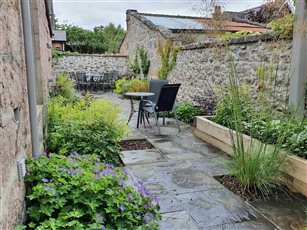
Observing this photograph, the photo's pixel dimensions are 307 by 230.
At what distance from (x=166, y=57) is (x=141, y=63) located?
9.65 ft

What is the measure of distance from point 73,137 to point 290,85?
10.2ft

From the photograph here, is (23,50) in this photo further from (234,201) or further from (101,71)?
(101,71)

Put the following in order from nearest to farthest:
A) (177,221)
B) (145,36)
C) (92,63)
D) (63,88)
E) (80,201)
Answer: (80,201)
(177,221)
(63,88)
(145,36)
(92,63)

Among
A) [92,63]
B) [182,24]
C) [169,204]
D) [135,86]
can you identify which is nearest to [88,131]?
[169,204]

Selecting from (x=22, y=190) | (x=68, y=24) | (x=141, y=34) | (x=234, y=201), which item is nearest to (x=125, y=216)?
(x=22, y=190)

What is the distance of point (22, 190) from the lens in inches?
65.3

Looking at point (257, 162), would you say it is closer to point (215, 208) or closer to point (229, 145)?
point (215, 208)

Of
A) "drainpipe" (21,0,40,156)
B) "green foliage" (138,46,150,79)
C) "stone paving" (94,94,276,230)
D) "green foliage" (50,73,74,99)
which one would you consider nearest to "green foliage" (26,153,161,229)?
"drainpipe" (21,0,40,156)

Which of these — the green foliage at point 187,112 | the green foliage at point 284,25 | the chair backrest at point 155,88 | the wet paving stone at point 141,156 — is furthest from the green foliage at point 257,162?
the green foliage at point 187,112

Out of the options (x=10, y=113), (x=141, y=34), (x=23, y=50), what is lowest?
(x=10, y=113)

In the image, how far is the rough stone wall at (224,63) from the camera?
4004 millimetres

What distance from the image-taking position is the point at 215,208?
2.43m

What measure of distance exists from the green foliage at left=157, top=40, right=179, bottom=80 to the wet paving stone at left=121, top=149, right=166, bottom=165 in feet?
15.6

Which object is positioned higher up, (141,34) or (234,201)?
(141,34)
